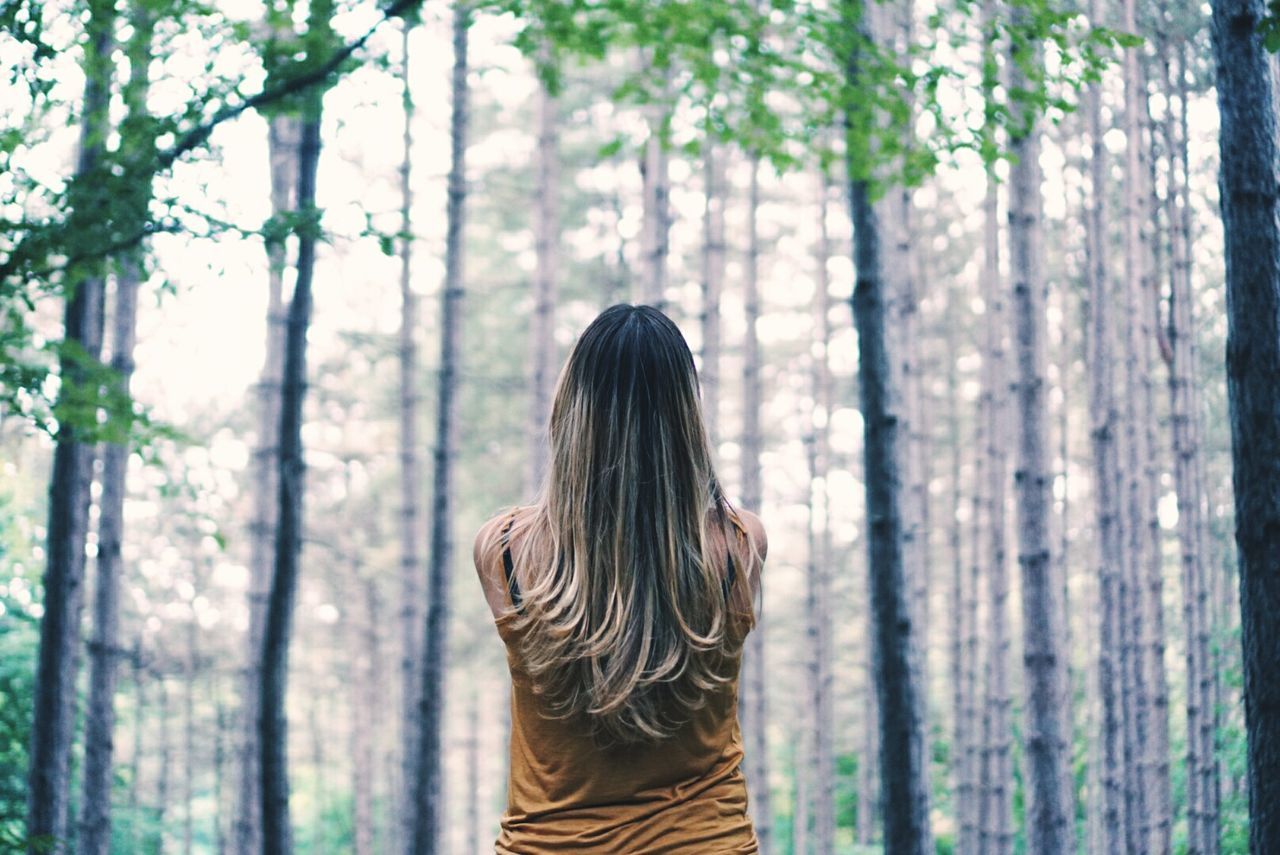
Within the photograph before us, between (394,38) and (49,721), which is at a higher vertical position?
(394,38)

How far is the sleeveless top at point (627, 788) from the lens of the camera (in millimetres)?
1954

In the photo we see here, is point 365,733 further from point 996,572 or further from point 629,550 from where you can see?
point 629,550

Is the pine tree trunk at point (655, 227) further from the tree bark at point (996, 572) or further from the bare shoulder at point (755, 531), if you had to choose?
the bare shoulder at point (755, 531)

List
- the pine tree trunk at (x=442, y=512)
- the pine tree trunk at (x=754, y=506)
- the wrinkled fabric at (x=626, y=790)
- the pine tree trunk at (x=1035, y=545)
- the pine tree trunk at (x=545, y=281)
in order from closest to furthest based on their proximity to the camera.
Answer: the wrinkled fabric at (x=626, y=790) < the pine tree trunk at (x=1035, y=545) < the pine tree trunk at (x=442, y=512) < the pine tree trunk at (x=545, y=281) < the pine tree trunk at (x=754, y=506)

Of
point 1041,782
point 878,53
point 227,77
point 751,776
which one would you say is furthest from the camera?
point 751,776

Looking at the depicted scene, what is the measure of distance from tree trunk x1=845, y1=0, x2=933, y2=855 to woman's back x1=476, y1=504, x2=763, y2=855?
380 centimetres

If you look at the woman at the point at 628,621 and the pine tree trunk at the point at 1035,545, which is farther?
the pine tree trunk at the point at 1035,545

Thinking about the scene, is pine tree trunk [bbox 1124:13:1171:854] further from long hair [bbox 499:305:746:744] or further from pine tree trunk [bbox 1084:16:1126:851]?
long hair [bbox 499:305:746:744]

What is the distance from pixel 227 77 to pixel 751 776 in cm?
1039

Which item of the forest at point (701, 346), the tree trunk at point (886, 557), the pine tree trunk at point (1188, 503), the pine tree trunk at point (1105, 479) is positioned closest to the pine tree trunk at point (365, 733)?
the forest at point (701, 346)

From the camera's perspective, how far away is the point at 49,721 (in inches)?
258

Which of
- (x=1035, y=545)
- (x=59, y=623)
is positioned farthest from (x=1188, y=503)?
(x=59, y=623)

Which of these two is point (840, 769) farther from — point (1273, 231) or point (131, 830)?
point (1273, 231)

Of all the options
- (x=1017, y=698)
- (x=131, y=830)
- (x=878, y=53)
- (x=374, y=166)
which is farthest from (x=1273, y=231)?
(x=1017, y=698)
